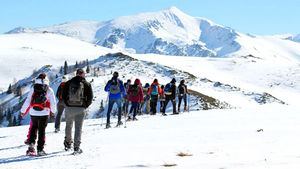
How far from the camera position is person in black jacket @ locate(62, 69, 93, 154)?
47.6 feet

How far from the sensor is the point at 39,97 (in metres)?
14.7

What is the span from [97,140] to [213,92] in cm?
17975

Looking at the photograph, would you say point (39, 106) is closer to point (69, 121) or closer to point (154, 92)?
point (69, 121)

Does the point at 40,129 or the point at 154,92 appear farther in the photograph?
the point at 154,92

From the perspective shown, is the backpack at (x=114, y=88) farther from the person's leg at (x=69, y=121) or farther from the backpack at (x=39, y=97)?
the backpack at (x=39, y=97)

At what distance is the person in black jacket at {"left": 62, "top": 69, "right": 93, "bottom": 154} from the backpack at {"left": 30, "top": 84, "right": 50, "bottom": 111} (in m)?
0.55

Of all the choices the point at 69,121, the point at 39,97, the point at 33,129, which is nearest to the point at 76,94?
the point at 69,121

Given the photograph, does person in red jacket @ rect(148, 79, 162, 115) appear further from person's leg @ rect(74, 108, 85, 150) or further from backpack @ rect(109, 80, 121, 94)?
person's leg @ rect(74, 108, 85, 150)

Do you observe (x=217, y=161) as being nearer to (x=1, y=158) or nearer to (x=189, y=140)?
(x=189, y=140)

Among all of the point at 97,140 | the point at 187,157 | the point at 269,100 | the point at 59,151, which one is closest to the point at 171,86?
the point at 97,140

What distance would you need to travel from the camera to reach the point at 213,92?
196000 mm

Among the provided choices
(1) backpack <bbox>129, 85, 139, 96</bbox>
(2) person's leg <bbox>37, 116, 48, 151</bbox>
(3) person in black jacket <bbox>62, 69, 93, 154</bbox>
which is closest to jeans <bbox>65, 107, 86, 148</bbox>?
(3) person in black jacket <bbox>62, 69, 93, 154</bbox>

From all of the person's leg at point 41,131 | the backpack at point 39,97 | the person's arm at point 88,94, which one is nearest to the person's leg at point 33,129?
the person's leg at point 41,131

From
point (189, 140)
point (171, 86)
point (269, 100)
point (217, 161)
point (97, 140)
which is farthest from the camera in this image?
point (269, 100)
